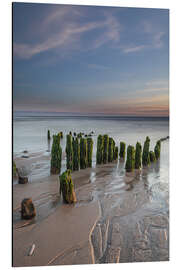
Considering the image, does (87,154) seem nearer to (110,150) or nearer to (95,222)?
(110,150)

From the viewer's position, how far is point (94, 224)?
306 centimetres

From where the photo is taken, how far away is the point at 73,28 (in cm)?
365

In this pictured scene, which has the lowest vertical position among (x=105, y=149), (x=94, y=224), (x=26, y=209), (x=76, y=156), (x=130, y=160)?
(x=94, y=224)

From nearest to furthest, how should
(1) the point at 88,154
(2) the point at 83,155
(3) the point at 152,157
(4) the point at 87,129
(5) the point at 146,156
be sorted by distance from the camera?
(2) the point at 83,155 → (1) the point at 88,154 → (5) the point at 146,156 → (3) the point at 152,157 → (4) the point at 87,129

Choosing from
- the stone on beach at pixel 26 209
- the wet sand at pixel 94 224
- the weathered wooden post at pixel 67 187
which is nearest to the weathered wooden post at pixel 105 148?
the wet sand at pixel 94 224

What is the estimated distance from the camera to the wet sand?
8.59 feet

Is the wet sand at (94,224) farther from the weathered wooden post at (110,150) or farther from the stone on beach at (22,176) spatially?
the weathered wooden post at (110,150)

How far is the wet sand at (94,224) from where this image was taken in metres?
2.62

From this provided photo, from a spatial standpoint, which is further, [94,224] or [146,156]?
[146,156]

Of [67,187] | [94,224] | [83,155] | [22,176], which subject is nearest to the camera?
[94,224]

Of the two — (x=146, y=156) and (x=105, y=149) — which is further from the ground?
(x=105, y=149)

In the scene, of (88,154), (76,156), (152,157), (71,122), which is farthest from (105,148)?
(71,122)
